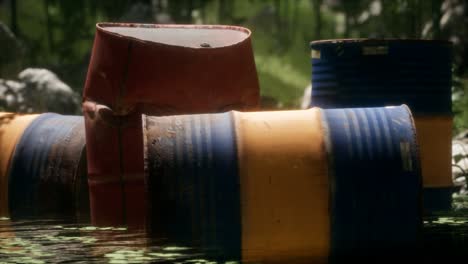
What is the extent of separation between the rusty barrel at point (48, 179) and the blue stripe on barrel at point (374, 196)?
260 cm

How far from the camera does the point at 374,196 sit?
16.2 feet

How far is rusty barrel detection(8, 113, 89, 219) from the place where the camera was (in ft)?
23.2

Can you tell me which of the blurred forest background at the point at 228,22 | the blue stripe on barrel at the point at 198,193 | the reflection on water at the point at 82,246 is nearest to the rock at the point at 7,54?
the blurred forest background at the point at 228,22

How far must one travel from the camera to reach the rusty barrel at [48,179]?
279 inches

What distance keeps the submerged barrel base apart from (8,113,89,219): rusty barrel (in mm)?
2317

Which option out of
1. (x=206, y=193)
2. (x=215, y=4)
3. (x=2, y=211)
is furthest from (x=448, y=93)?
(x=215, y=4)

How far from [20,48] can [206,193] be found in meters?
13.1

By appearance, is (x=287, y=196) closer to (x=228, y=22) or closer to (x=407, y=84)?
(x=407, y=84)

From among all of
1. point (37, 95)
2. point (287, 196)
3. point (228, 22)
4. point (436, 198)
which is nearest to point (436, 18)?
point (37, 95)

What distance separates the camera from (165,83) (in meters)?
6.06

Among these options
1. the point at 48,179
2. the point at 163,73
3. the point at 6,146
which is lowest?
the point at 48,179

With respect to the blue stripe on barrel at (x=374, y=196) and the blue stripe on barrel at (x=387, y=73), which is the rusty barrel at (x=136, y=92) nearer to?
the blue stripe on barrel at (x=387, y=73)

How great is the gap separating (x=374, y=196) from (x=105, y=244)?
1460 millimetres

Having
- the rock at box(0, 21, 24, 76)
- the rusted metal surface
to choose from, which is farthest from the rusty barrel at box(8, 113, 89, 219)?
the rock at box(0, 21, 24, 76)
